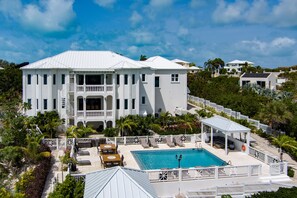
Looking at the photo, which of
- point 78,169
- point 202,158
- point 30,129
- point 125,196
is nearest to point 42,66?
point 30,129

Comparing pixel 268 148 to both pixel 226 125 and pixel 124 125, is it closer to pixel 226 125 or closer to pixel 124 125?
pixel 226 125

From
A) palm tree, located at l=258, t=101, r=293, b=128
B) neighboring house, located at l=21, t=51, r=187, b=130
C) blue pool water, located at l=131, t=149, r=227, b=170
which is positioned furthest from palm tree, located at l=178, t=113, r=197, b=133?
palm tree, located at l=258, t=101, r=293, b=128

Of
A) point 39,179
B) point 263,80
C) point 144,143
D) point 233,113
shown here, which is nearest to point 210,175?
point 144,143

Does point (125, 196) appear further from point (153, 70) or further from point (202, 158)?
point (153, 70)

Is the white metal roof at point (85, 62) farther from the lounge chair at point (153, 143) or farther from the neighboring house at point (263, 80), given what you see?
the neighboring house at point (263, 80)

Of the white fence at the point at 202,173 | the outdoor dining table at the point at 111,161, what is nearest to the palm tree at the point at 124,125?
the outdoor dining table at the point at 111,161

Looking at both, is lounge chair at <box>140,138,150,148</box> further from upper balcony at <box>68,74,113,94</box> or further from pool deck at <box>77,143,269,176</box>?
upper balcony at <box>68,74,113,94</box>

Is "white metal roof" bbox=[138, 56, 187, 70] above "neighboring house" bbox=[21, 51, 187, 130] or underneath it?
above
